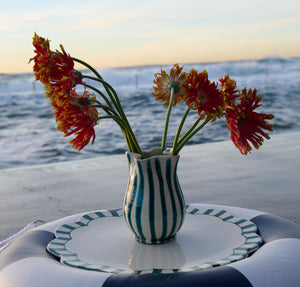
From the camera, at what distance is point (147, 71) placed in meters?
14.1

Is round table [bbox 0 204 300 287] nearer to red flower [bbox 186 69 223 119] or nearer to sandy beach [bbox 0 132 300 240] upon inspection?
red flower [bbox 186 69 223 119]

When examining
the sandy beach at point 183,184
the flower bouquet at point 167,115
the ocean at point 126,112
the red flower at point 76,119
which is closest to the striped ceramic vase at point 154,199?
the flower bouquet at point 167,115

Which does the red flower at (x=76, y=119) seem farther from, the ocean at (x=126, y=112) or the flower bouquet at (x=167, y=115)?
the ocean at (x=126, y=112)

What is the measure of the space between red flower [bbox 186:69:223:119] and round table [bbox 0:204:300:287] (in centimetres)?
27

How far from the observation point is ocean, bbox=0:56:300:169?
559 centimetres

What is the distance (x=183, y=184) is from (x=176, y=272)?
1.78 m

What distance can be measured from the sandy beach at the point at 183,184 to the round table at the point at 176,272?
1.14 meters

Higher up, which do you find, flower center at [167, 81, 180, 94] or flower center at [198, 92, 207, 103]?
flower center at [167, 81, 180, 94]

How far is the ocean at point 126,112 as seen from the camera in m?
5.59

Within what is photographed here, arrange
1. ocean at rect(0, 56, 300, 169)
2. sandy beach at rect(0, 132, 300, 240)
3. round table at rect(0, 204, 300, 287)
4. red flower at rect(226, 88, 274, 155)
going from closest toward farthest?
round table at rect(0, 204, 300, 287)
red flower at rect(226, 88, 274, 155)
sandy beach at rect(0, 132, 300, 240)
ocean at rect(0, 56, 300, 169)

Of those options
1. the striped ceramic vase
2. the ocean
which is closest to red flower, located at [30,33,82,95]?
the striped ceramic vase

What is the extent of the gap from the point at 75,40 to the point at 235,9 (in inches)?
163

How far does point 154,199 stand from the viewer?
82cm

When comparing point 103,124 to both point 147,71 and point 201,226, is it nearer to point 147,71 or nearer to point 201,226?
point 201,226
